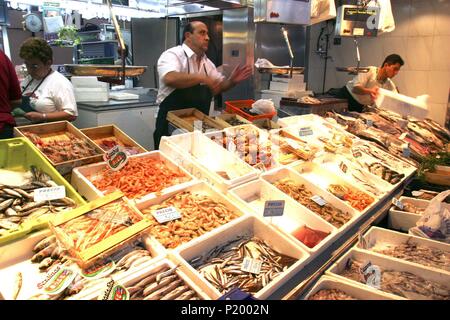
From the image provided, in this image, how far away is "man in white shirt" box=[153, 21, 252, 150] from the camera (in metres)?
3.54

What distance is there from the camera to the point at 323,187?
113 inches

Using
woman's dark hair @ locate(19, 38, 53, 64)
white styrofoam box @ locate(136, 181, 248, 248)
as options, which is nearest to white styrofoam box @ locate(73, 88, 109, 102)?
woman's dark hair @ locate(19, 38, 53, 64)

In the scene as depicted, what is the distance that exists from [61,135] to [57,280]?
4.88ft

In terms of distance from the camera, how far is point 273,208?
207 cm

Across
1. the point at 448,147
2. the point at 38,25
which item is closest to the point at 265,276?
the point at 448,147

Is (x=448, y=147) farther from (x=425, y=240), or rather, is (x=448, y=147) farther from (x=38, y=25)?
(x=38, y=25)

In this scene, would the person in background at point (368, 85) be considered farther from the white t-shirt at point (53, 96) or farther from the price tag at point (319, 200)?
the white t-shirt at point (53, 96)

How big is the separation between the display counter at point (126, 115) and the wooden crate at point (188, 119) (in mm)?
1232

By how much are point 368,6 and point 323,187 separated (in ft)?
11.7

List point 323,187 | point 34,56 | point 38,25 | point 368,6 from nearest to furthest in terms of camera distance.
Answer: point 323,187
point 34,56
point 368,6
point 38,25

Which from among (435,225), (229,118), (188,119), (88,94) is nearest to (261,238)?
(435,225)

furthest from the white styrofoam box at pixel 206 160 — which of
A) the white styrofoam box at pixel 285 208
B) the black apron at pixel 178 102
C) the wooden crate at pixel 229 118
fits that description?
the black apron at pixel 178 102

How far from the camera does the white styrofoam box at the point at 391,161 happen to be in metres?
3.57

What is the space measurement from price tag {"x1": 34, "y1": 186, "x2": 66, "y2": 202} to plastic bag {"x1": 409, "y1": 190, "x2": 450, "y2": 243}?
2350 millimetres
